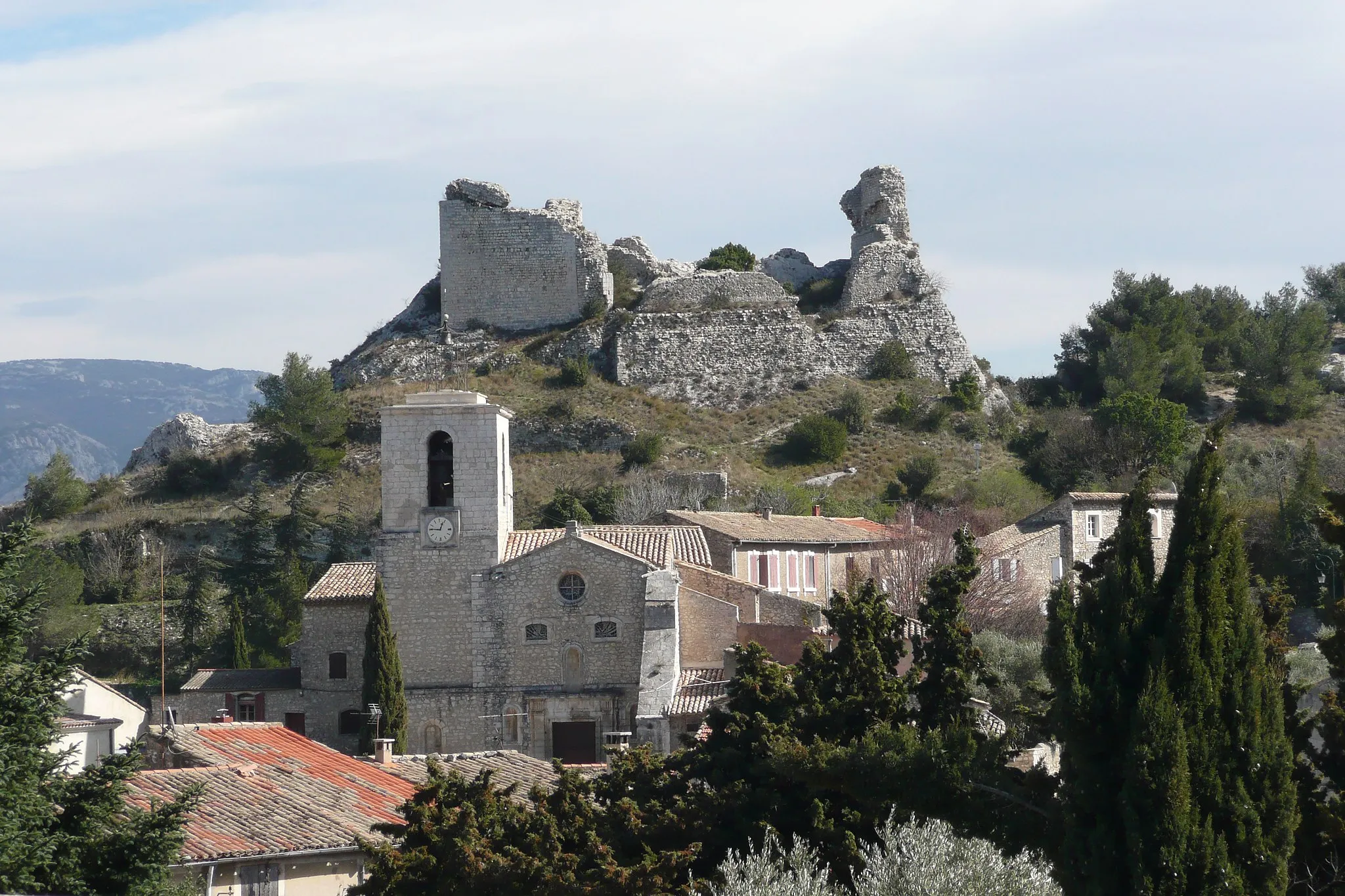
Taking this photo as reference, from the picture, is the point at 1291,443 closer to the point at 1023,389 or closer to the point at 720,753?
the point at 1023,389

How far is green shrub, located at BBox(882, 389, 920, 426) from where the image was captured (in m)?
65.4

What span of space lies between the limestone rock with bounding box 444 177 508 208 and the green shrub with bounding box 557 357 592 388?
8.04m

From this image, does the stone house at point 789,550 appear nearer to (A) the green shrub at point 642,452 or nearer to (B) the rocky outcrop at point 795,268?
(A) the green shrub at point 642,452

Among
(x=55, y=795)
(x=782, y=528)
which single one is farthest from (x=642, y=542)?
(x=55, y=795)

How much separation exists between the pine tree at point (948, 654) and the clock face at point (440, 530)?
20648 millimetres

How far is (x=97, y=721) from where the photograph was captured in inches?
953

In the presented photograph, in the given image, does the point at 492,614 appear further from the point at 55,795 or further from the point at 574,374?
the point at 574,374

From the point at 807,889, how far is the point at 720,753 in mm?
6804

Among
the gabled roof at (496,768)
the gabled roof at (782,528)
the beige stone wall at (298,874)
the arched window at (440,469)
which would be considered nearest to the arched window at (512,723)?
the arched window at (440,469)

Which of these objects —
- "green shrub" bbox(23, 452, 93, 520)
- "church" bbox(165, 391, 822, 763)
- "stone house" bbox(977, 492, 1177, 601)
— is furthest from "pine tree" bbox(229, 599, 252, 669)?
"stone house" bbox(977, 492, 1177, 601)

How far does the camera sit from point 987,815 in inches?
578

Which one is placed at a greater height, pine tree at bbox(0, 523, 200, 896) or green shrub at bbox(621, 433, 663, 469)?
green shrub at bbox(621, 433, 663, 469)

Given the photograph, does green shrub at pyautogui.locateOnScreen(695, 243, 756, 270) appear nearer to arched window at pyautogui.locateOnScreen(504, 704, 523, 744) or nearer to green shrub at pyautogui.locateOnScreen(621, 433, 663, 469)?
green shrub at pyautogui.locateOnScreen(621, 433, 663, 469)

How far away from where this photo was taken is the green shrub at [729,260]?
77.9 m
